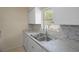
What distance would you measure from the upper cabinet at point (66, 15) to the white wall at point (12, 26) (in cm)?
42

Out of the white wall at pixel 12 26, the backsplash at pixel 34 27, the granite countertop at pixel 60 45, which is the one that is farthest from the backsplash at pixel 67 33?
the white wall at pixel 12 26

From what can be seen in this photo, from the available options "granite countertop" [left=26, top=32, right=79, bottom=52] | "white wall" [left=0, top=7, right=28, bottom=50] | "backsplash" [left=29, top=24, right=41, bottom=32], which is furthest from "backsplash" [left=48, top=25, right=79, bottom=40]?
"white wall" [left=0, top=7, right=28, bottom=50]

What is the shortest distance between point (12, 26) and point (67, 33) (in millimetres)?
749

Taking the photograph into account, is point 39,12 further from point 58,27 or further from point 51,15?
point 58,27

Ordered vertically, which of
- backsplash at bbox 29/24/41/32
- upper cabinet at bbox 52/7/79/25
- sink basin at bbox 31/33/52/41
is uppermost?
upper cabinet at bbox 52/7/79/25

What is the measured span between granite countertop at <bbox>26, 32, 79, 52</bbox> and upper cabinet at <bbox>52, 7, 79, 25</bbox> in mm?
265

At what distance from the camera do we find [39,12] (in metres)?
2.04

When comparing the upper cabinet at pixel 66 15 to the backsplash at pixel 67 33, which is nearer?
the upper cabinet at pixel 66 15

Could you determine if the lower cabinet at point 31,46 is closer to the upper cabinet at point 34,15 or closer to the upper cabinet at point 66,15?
the upper cabinet at point 34,15

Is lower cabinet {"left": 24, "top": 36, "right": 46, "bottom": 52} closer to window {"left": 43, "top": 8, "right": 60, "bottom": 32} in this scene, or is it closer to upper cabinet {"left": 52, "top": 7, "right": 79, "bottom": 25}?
window {"left": 43, "top": 8, "right": 60, "bottom": 32}

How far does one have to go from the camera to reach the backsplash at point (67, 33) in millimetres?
2009

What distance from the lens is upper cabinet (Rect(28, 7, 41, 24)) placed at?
6.70ft
